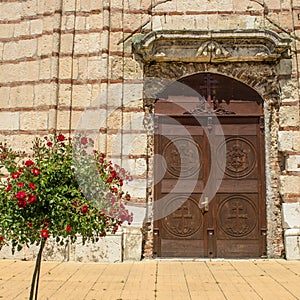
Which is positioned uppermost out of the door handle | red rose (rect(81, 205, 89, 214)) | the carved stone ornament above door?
the carved stone ornament above door

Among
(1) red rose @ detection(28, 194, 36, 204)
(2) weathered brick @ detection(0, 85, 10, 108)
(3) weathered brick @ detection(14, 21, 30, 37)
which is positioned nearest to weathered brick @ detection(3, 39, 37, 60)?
(3) weathered brick @ detection(14, 21, 30, 37)

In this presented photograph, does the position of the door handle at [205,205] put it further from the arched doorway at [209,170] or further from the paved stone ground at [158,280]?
the paved stone ground at [158,280]

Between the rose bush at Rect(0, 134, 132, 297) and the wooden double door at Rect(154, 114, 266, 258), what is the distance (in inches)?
132

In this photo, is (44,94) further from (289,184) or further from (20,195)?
(289,184)

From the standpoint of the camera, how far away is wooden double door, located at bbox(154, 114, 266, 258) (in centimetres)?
720

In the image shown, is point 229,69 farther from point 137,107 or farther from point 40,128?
point 40,128

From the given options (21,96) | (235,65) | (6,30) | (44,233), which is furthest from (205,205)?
Result: (6,30)

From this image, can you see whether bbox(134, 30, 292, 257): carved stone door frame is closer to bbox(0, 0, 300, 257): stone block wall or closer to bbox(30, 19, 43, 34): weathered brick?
bbox(0, 0, 300, 257): stone block wall

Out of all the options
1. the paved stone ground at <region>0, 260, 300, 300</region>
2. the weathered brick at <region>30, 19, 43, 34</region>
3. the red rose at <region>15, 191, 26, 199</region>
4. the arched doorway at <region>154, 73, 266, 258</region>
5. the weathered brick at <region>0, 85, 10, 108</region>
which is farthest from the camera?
the weathered brick at <region>30, 19, 43, 34</region>

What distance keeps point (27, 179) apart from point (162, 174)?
13.0ft

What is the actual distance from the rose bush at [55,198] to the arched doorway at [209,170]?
11.1 feet

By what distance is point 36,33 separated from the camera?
793 centimetres

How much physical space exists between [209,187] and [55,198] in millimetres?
4131

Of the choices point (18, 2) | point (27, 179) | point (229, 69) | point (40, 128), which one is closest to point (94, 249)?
point (40, 128)
